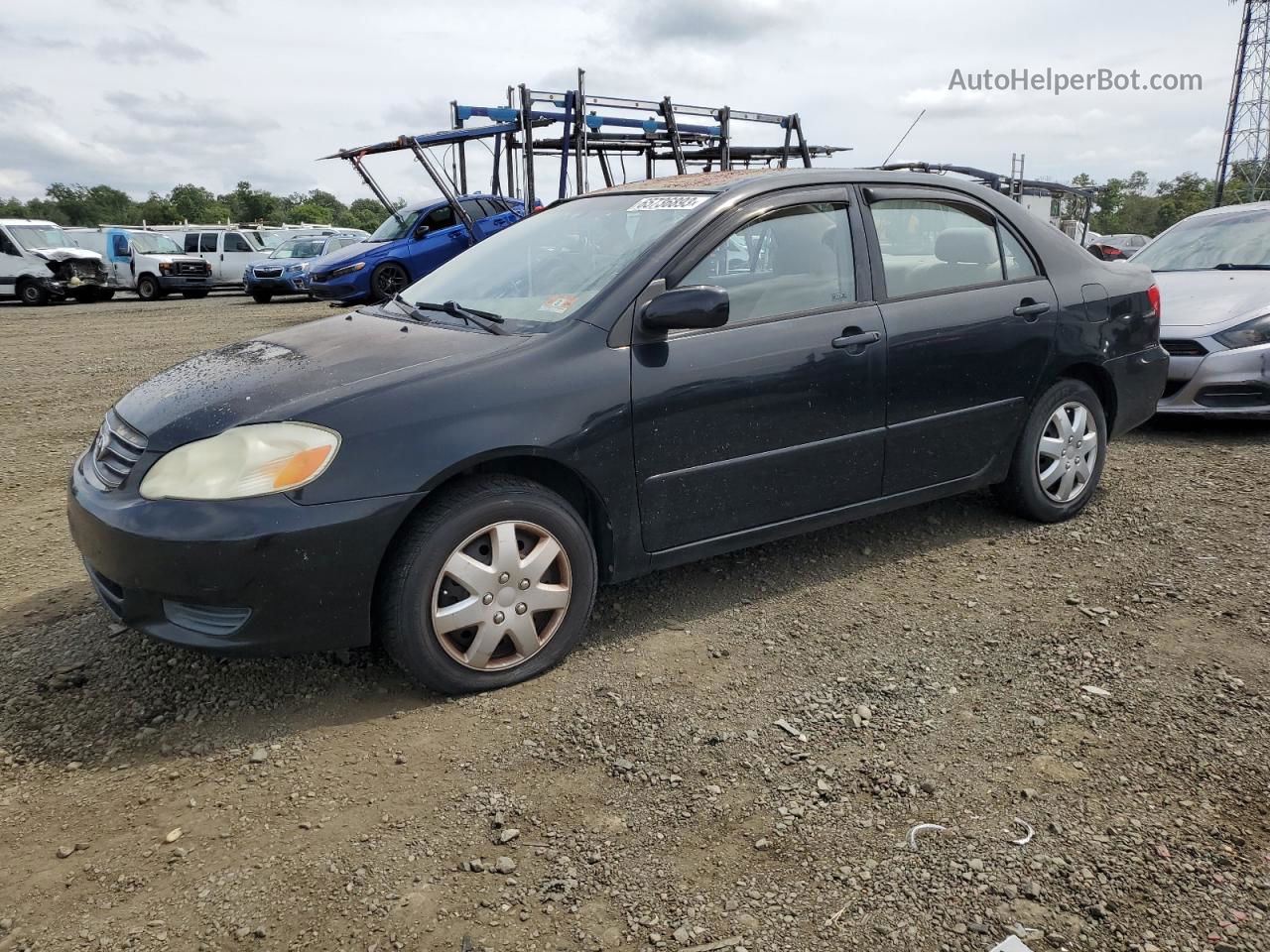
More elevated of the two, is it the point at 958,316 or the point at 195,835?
the point at 958,316

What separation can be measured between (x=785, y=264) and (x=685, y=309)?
68 cm

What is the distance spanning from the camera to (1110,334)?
4477 millimetres

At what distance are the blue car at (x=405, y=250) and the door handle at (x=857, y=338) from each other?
12.6 meters

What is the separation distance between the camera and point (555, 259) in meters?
3.74

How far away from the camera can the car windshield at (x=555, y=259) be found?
3412mm

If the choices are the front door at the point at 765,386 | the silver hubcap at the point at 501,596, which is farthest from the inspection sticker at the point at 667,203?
the silver hubcap at the point at 501,596

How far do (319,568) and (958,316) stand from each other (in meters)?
2.72

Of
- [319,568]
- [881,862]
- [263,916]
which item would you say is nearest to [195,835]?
[263,916]

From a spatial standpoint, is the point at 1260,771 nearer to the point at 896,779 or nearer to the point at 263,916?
the point at 896,779

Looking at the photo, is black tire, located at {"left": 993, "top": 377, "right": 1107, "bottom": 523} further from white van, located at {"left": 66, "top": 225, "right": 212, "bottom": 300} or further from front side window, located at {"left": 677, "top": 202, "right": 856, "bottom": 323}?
white van, located at {"left": 66, "top": 225, "right": 212, "bottom": 300}

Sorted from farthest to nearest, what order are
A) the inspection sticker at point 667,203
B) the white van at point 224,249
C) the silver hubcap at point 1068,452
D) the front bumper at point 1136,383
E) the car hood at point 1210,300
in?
the white van at point 224,249 → the car hood at point 1210,300 → the front bumper at point 1136,383 → the silver hubcap at point 1068,452 → the inspection sticker at point 667,203

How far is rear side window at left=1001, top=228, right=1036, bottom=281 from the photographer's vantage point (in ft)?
14.0

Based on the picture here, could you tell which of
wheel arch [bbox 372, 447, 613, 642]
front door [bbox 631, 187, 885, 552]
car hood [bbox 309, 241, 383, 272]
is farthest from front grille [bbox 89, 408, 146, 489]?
car hood [bbox 309, 241, 383, 272]

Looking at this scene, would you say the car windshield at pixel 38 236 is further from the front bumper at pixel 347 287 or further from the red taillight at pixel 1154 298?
the red taillight at pixel 1154 298
